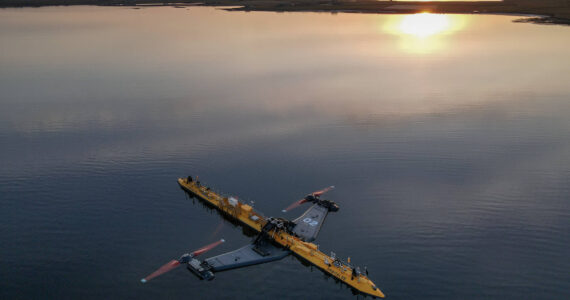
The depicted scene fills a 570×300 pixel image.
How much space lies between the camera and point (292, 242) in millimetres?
76062

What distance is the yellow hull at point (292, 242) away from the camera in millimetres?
65438

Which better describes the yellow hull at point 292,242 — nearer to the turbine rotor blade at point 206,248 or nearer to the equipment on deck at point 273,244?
the equipment on deck at point 273,244

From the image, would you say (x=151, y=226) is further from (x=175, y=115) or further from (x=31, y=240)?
(x=175, y=115)

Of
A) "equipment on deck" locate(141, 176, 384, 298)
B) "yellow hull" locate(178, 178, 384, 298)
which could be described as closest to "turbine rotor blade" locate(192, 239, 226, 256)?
"equipment on deck" locate(141, 176, 384, 298)

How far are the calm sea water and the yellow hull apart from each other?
1837 mm

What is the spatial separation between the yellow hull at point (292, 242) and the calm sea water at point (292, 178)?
1837 millimetres

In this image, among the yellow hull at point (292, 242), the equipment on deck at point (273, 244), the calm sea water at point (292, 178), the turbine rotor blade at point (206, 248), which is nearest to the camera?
the yellow hull at point (292, 242)

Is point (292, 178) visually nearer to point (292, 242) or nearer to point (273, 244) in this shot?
point (273, 244)

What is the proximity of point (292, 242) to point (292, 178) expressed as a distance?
22239mm

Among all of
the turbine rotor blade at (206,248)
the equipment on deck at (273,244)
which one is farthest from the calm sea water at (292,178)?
the equipment on deck at (273,244)

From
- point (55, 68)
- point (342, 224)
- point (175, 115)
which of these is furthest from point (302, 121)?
point (55, 68)

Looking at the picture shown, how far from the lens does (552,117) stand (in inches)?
4879

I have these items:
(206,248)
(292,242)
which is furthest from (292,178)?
(206,248)

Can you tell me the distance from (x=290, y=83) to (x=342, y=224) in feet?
308
